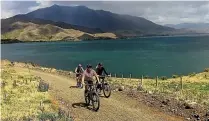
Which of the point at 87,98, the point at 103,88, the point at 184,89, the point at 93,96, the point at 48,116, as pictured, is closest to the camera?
the point at 48,116

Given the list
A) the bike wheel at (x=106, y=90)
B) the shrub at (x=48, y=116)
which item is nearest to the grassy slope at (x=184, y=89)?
the bike wheel at (x=106, y=90)

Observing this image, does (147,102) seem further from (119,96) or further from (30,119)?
(30,119)

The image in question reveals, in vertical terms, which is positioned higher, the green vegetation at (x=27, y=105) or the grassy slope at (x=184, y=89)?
the green vegetation at (x=27, y=105)

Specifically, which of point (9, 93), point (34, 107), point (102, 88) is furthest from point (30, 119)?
point (9, 93)

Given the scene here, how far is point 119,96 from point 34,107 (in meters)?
6.35

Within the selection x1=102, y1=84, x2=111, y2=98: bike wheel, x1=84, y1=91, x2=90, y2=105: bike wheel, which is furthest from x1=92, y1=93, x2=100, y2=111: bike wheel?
x1=102, y1=84, x2=111, y2=98: bike wheel

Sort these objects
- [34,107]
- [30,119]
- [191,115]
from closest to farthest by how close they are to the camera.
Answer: [30,119] < [191,115] < [34,107]

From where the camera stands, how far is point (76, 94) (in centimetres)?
2617

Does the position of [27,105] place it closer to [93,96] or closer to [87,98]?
[87,98]

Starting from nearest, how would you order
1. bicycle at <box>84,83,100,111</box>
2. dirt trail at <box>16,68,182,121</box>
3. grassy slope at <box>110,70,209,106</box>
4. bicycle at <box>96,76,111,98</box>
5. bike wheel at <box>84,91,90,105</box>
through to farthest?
dirt trail at <box>16,68,182,121</box>, bicycle at <box>84,83,100,111</box>, bike wheel at <box>84,91,90,105</box>, bicycle at <box>96,76,111,98</box>, grassy slope at <box>110,70,209,106</box>

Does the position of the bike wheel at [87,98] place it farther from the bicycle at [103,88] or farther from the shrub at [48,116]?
the shrub at [48,116]

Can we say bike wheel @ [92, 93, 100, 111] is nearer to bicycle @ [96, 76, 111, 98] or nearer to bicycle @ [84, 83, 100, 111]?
bicycle @ [84, 83, 100, 111]

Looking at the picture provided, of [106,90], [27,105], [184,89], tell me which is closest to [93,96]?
[106,90]

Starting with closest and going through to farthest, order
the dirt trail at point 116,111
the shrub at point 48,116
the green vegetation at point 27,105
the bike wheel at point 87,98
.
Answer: the shrub at point 48,116
the green vegetation at point 27,105
the dirt trail at point 116,111
the bike wheel at point 87,98
